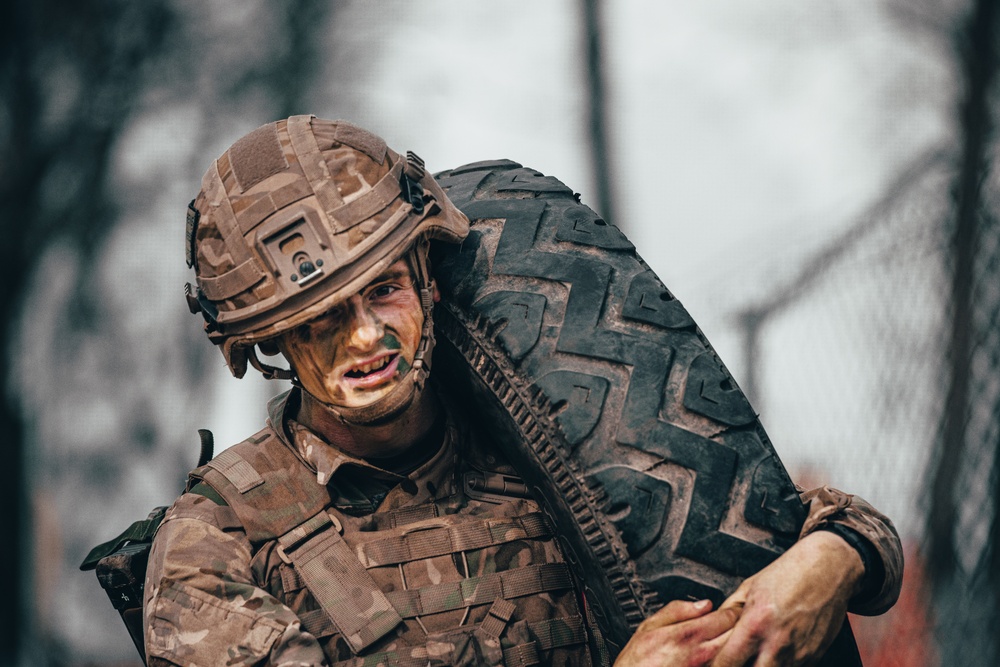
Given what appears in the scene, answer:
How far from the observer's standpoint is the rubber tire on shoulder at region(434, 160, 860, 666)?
2.52m

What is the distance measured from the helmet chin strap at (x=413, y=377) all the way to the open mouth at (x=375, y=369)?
42 mm

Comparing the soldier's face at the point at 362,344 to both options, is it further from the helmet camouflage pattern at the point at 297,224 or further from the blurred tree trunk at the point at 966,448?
the blurred tree trunk at the point at 966,448

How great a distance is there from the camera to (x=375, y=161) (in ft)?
9.17

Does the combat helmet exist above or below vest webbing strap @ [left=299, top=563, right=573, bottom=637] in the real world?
above

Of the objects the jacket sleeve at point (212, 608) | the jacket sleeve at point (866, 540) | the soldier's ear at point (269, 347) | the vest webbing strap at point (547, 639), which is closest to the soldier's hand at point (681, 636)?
the jacket sleeve at point (866, 540)

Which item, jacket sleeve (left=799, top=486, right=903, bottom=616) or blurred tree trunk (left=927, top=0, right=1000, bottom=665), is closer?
jacket sleeve (left=799, top=486, right=903, bottom=616)

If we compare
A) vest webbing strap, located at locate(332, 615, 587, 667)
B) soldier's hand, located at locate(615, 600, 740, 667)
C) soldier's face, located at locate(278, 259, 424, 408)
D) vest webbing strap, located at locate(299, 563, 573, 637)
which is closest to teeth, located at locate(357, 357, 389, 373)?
soldier's face, located at locate(278, 259, 424, 408)

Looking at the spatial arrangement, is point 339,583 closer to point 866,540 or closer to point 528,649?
point 528,649

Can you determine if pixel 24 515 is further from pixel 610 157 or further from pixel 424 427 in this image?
pixel 424 427

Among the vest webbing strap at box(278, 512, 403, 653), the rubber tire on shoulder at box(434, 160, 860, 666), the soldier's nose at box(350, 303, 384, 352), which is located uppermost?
the soldier's nose at box(350, 303, 384, 352)

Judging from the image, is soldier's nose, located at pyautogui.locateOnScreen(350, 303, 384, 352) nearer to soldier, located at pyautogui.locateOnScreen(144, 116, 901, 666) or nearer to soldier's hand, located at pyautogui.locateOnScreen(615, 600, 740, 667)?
soldier, located at pyautogui.locateOnScreen(144, 116, 901, 666)

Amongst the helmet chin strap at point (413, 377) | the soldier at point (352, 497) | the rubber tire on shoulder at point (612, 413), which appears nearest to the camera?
the rubber tire on shoulder at point (612, 413)

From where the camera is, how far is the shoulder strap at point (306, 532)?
9.11 feet

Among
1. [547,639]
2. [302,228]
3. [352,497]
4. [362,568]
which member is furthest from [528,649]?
[302,228]
